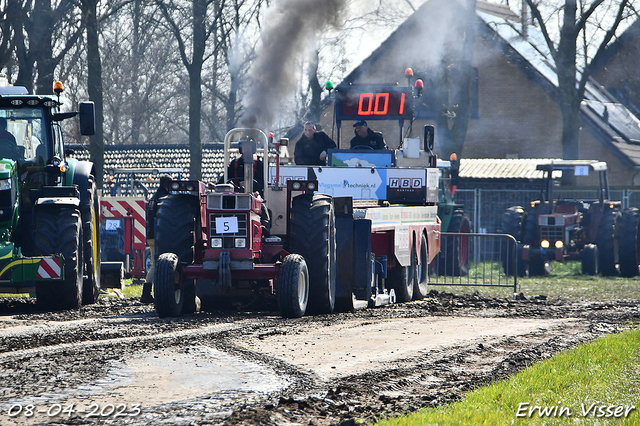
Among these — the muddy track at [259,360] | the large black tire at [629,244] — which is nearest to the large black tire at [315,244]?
the muddy track at [259,360]

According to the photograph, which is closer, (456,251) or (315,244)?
(315,244)

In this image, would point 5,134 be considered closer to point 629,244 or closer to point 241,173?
point 241,173

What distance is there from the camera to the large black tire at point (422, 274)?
15195mm

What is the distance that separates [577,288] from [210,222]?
9.37 m

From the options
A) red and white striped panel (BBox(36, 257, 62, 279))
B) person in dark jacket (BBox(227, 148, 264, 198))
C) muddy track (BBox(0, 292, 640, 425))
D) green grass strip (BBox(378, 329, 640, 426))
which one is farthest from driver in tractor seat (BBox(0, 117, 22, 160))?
green grass strip (BBox(378, 329, 640, 426))

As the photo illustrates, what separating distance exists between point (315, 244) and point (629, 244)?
12.1 metres

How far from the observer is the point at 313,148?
1536 cm

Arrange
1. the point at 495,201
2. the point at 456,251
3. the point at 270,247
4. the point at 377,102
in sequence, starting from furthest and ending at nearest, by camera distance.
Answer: the point at 495,201 < the point at 456,251 < the point at 377,102 < the point at 270,247

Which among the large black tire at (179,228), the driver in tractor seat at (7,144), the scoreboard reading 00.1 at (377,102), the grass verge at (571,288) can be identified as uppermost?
the scoreboard reading 00.1 at (377,102)

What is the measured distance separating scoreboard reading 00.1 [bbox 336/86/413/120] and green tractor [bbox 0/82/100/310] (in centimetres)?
493

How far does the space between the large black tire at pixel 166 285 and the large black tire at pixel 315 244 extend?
150cm

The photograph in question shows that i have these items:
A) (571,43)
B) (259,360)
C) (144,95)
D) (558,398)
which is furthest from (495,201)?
Answer: (144,95)

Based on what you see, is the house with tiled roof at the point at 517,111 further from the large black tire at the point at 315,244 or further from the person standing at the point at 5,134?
the person standing at the point at 5,134

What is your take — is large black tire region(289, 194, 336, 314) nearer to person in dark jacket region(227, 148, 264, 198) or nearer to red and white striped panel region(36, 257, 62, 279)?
person in dark jacket region(227, 148, 264, 198)
